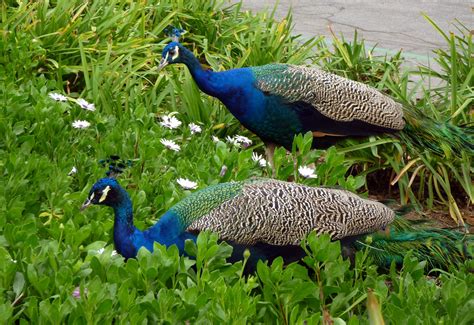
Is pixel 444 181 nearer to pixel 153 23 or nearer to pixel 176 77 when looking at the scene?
pixel 176 77

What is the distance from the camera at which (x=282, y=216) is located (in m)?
3.68

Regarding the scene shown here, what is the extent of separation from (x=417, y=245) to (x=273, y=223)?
59 centimetres

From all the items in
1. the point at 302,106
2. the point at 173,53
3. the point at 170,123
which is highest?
the point at 173,53

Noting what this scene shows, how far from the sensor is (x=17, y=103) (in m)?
4.80

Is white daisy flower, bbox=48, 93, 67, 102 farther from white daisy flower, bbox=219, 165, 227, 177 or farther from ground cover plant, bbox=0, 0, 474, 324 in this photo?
white daisy flower, bbox=219, 165, 227, 177

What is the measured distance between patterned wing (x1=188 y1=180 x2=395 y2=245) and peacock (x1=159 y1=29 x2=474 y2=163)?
1329 mm

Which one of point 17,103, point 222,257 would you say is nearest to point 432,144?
point 17,103

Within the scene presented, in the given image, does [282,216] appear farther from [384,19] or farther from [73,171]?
[384,19]

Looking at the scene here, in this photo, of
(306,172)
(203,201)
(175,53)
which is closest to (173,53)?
(175,53)

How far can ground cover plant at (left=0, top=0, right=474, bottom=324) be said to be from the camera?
2934 millimetres

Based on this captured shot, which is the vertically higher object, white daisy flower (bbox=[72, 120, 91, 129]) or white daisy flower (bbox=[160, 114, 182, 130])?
white daisy flower (bbox=[72, 120, 91, 129])

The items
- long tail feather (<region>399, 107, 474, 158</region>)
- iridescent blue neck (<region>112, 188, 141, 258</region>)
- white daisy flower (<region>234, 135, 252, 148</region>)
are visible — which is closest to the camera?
iridescent blue neck (<region>112, 188, 141, 258</region>)

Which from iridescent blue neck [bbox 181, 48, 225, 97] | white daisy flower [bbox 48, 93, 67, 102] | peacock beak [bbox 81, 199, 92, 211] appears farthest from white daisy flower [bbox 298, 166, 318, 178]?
white daisy flower [bbox 48, 93, 67, 102]

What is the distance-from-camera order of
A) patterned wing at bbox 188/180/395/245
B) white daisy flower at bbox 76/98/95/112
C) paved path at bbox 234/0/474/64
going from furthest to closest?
paved path at bbox 234/0/474/64 → white daisy flower at bbox 76/98/95/112 → patterned wing at bbox 188/180/395/245
